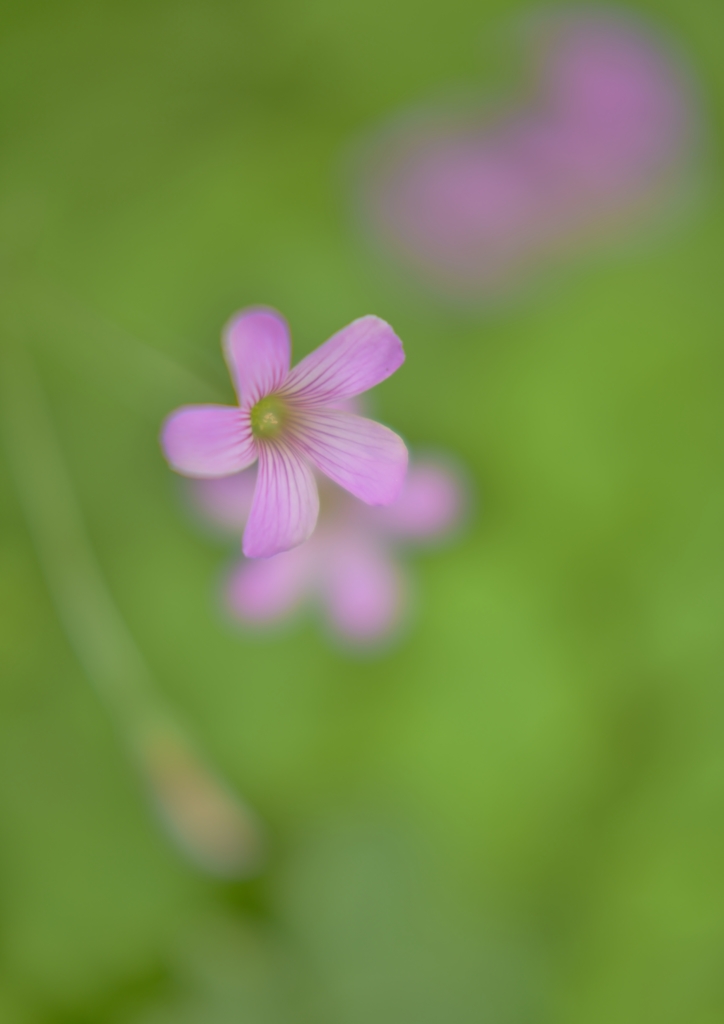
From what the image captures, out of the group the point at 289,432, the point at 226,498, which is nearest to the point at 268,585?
the point at 226,498

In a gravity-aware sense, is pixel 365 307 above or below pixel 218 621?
above

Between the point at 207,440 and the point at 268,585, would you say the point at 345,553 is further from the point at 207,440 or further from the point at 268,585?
the point at 207,440

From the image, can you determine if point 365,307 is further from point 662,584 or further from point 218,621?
point 662,584

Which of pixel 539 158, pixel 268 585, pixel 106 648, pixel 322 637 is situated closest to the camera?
pixel 268 585

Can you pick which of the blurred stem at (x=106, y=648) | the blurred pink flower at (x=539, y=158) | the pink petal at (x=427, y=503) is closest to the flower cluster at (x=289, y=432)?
the pink petal at (x=427, y=503)

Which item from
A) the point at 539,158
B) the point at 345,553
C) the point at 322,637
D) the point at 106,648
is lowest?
the point at 106,648

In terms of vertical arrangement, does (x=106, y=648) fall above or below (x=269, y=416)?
below

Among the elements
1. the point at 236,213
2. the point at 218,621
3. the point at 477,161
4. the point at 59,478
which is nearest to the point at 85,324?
the point at 59,478

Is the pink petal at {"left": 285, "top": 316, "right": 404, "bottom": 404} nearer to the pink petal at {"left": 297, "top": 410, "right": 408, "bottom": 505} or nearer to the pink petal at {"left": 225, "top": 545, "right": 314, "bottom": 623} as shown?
the pink petal at {"left": 297, "top": 410, "right": 408, "bottom": 505}
